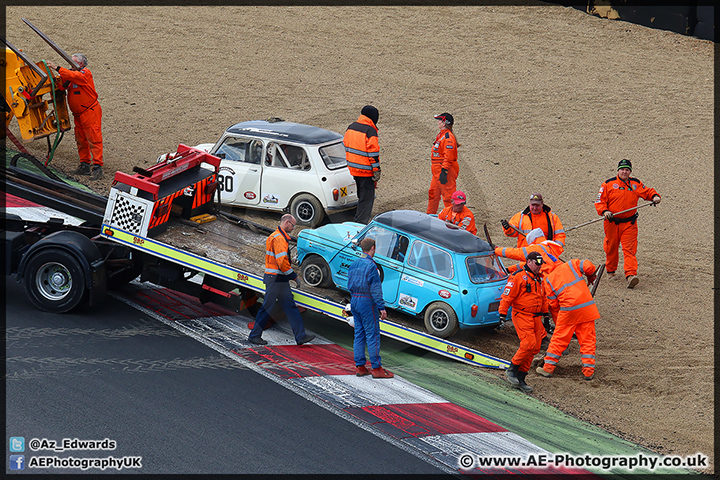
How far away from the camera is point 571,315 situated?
32.3ft

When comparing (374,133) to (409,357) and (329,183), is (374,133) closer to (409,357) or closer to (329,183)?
(329,183)

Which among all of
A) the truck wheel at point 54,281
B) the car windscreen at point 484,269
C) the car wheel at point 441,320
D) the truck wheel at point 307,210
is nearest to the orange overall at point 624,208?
the car windscreen at point 484,269

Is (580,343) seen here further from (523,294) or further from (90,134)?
(90,134)

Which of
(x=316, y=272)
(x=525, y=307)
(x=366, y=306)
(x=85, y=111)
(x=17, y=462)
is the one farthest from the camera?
(x=85, y=111)

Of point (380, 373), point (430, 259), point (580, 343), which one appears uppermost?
point (430, 259)

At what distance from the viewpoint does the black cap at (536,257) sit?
958cm

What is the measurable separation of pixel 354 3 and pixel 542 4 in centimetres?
670

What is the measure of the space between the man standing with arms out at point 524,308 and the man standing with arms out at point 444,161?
465 centimetres

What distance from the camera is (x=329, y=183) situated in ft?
45.7

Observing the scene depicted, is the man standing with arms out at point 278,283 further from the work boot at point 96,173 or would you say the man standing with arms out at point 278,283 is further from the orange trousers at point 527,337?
the work boot at point 96,173

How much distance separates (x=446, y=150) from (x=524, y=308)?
16.7 ft

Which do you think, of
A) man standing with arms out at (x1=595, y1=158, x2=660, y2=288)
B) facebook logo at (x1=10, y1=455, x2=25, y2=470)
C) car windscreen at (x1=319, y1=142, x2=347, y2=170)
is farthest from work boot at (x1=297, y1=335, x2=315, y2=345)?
man standing with arms out at (x1=595, y1=158, x2=660, y2=288)

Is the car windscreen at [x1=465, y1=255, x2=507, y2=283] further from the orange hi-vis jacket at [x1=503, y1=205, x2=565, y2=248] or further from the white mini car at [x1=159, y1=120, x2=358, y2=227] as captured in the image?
the white mini car at [x1=159, y1=120, x2=358, y2=227]

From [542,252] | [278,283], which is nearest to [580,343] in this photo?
[542,252]
